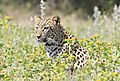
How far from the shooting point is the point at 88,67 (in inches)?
292

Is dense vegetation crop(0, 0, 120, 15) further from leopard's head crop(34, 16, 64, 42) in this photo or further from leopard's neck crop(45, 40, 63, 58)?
leopard's neck crop(45, 40, 63, 58)

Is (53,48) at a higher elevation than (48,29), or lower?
lower

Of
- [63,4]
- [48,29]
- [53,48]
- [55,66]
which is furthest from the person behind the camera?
[63,4]

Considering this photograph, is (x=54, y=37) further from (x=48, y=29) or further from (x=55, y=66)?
(x=55, y=66)

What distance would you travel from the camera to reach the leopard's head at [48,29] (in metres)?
8.59

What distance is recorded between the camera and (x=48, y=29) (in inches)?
341

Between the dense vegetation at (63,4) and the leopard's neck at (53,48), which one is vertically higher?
the dense vegetation at (63,4)

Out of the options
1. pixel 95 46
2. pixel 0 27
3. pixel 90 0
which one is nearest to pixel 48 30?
pixel 95 46

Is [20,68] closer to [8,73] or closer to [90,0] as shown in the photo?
[8,73]

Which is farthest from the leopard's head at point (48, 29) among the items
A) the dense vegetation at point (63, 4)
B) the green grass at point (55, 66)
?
the dense vegetation at point (63, 4)

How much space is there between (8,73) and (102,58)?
126 cm

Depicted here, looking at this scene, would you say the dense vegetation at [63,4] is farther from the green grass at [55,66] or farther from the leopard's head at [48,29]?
the green grass at [55,66]

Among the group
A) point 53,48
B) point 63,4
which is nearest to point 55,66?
point 53,48

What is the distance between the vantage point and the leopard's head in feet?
28.2
